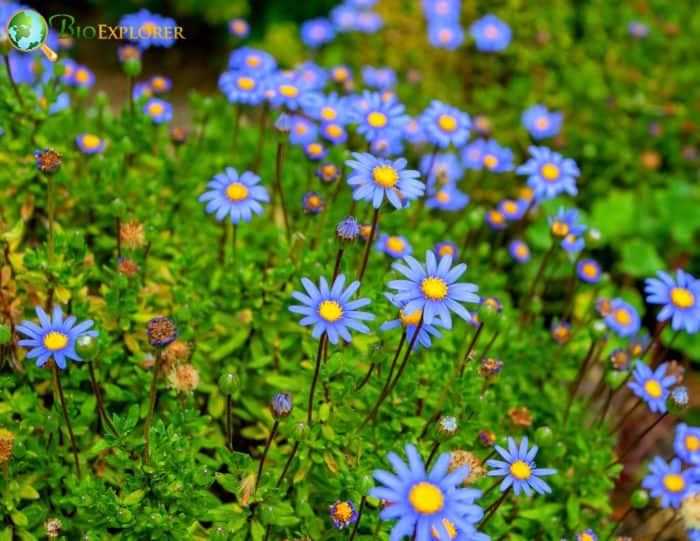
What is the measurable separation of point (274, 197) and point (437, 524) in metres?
1.89

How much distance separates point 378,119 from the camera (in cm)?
276

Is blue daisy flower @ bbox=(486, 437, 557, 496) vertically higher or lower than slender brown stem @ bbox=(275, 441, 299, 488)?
higher

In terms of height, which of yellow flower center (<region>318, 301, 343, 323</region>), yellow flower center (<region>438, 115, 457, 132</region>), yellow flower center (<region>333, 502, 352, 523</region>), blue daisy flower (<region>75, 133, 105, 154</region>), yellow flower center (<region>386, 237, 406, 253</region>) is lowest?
yellow flower center (<region>333, 502, 352, 523</region>)

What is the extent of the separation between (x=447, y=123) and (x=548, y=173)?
0.46m

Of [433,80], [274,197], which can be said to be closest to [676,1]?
[433,80]

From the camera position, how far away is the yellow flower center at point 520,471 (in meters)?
1.97

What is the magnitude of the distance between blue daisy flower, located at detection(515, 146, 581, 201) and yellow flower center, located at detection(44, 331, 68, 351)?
1.82 meters

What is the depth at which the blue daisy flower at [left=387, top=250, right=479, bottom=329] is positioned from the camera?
1908mm

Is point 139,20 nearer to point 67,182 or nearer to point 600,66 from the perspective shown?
point 67,182

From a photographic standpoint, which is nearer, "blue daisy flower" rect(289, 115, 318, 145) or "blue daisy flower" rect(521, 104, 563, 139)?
"blue daisy flower" rect(289, 115, 318, 145)

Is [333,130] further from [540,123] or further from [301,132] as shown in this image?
[540,123]

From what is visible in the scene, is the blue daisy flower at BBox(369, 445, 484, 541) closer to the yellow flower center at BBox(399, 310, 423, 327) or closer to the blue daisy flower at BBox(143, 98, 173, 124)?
the yellow flower center at BBox(399, 310, 423, 327)

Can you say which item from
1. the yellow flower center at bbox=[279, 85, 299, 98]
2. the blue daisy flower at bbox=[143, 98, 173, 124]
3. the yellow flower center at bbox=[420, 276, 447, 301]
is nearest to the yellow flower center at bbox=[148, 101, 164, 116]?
the blue daisy flower at bbox=[143, 98, 173, 124]

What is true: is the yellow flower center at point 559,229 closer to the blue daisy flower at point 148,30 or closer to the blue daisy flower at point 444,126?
the blue daisy flower at point 444,126
